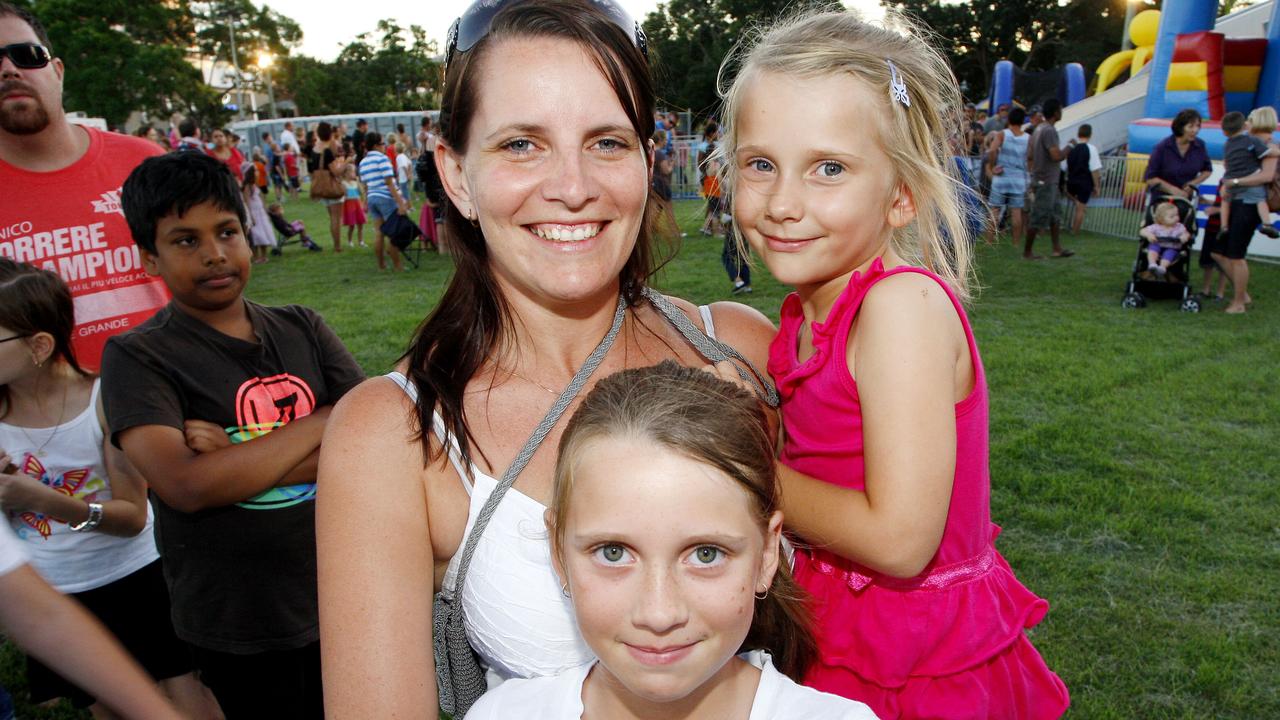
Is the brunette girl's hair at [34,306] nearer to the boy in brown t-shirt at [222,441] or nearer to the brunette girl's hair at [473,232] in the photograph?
the boy in brown t-shirt at [222,441]

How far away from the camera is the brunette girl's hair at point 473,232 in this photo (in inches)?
59.5

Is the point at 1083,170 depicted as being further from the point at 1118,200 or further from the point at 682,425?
the point at 682,425

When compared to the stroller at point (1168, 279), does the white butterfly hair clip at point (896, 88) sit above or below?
above

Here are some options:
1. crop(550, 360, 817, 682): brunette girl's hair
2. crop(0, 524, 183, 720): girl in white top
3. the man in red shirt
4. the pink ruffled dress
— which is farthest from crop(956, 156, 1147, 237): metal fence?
crop(0, 524, 183, 720): girl in white top

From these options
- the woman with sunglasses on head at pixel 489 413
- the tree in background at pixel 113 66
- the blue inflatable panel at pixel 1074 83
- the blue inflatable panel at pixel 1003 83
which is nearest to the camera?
the woman with sunglasses on head at pixel 489 413

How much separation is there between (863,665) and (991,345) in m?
7.16

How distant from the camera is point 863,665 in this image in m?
1.78

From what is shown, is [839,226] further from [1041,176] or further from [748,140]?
[1041,176]

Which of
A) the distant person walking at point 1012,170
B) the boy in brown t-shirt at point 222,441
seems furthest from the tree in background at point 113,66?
the boy in brown t-shirt at point 222,441

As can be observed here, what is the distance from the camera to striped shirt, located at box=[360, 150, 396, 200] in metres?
12.8

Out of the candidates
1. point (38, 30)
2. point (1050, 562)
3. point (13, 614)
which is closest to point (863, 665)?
point (13, 614)

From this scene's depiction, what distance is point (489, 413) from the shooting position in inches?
64.5

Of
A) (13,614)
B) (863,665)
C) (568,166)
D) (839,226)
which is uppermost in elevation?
(568,166)

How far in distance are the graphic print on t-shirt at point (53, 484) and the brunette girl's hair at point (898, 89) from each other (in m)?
2.47
